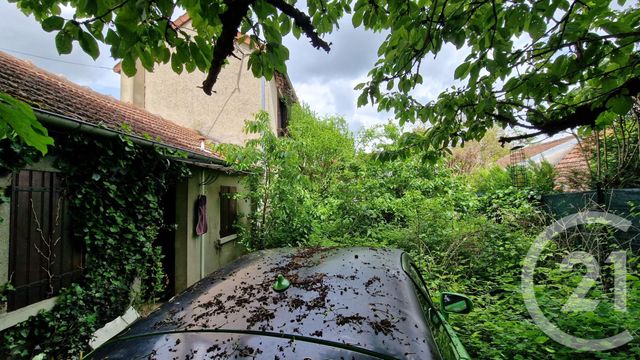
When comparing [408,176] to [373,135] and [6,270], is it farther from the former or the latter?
[6,270]

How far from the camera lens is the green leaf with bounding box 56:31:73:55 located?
1367 mm

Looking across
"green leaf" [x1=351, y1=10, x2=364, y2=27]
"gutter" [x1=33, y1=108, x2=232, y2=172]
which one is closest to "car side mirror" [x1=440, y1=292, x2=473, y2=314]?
"green leaf" [x1=351, y1=10, x2=364, y2=27]

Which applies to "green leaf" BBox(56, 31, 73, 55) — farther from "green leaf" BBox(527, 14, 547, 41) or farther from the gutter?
"green leaf" BBox(527, 14, 547, 41)

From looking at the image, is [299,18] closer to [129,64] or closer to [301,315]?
[129,64]

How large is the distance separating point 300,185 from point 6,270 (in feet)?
15.8

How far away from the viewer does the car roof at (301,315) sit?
1.24m

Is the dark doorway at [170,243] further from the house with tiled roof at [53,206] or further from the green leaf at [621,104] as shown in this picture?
the green leaf at [621,104]

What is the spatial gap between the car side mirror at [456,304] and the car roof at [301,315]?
2.15 ft

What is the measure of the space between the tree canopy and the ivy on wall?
2.25m

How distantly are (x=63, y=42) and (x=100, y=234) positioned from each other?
10.3 ft

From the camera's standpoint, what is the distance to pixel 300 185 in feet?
23.1

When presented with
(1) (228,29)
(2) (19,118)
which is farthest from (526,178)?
(2) (19,118)

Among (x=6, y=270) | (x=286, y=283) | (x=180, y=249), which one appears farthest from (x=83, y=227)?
(x=286, y=283)

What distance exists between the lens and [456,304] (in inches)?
93.3
